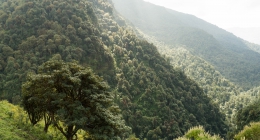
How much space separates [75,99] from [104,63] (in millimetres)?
Result: 59729

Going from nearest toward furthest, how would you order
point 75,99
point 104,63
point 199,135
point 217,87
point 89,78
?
point 89,78 < point 75,99 < point 199,135 < point 104,63 < point 217,87

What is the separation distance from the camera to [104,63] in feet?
243

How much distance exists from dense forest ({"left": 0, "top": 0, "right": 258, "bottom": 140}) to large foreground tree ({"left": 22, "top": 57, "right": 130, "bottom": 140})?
0.07 metres

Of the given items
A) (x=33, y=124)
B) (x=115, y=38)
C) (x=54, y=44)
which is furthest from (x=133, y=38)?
(x=33, y=124)

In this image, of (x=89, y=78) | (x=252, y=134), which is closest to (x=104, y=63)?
(x=89, y=78)

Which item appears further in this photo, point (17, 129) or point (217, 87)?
point (217, 87)

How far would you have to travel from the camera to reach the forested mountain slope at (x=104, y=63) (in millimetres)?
59750

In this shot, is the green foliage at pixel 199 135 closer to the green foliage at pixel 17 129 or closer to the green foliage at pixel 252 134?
the green foliage at pixel 252 134

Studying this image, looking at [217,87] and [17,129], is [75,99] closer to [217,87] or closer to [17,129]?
[17,129]

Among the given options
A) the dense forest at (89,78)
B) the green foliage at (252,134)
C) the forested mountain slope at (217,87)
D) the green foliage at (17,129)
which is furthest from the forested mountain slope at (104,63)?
the green foliage at (252,134)

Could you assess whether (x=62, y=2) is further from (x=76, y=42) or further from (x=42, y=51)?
(x=42, y=51)

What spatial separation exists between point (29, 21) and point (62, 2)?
1660 cm

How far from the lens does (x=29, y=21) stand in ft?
226


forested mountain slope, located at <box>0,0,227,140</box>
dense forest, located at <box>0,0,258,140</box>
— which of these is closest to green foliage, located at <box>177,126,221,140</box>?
dense forest, located at <box>0,0,258,140</box>
